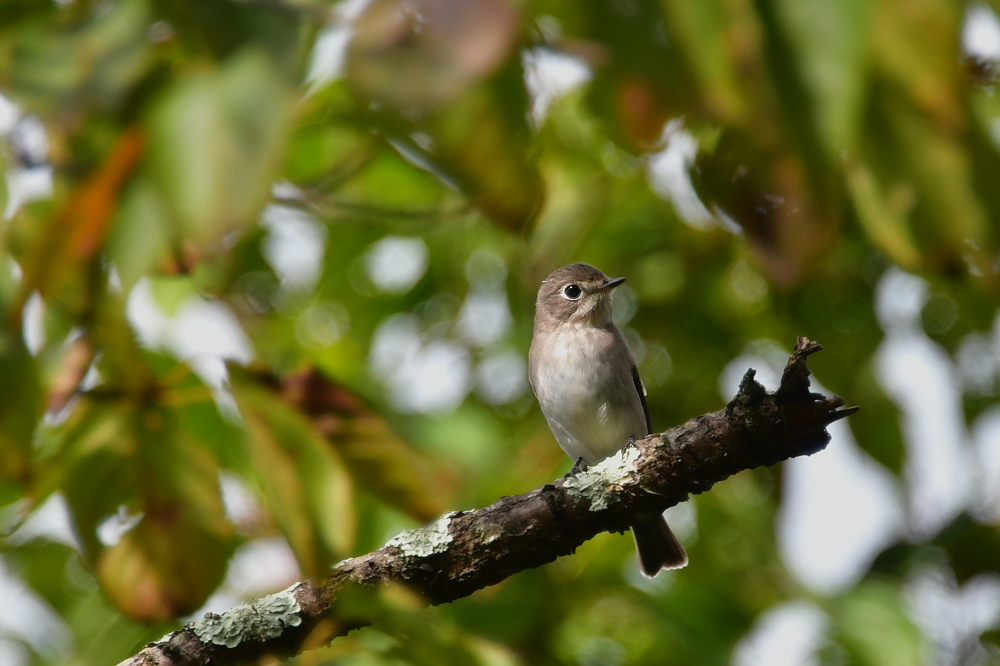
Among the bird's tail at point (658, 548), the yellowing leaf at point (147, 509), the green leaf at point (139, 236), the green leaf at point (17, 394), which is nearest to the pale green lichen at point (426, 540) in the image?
the yellowing leaf at point (147, 509)

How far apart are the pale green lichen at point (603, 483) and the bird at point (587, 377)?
246 centimetres

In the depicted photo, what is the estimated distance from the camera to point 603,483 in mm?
2373

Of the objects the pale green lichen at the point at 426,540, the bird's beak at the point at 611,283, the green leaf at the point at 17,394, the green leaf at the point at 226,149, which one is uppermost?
the green leaf at the point at 226,149

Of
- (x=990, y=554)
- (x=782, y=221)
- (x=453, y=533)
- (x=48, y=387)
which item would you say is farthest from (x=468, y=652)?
(x=990, y=554)

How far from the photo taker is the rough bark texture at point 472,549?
229 centimetres

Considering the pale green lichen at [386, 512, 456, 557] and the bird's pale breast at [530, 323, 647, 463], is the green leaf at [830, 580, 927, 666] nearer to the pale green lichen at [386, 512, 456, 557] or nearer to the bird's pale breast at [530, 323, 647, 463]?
the pale green lichen at [386, 512, 456, 557]

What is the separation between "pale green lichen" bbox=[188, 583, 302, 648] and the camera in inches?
91.2

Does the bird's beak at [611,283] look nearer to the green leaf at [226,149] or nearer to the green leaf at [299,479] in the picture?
the green leaf at [299,479]

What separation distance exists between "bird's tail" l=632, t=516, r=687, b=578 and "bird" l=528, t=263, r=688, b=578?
54 centimetres

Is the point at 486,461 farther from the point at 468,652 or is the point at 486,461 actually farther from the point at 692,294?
the point at 468,652

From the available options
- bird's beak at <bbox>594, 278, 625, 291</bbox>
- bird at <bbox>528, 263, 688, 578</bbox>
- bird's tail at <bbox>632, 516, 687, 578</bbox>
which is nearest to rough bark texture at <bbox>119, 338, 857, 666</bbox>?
bird's beak at <bbox>594, 278, 625, 291</bbox>

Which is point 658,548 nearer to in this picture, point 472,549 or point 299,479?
point 472,549

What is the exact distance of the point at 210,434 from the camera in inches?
140

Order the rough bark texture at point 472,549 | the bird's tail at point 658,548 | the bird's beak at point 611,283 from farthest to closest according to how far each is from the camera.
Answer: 1. the bird's tail at point 658,548
2. the bird's beak at point 611,283
3. the rough bark texture at point 472,549
